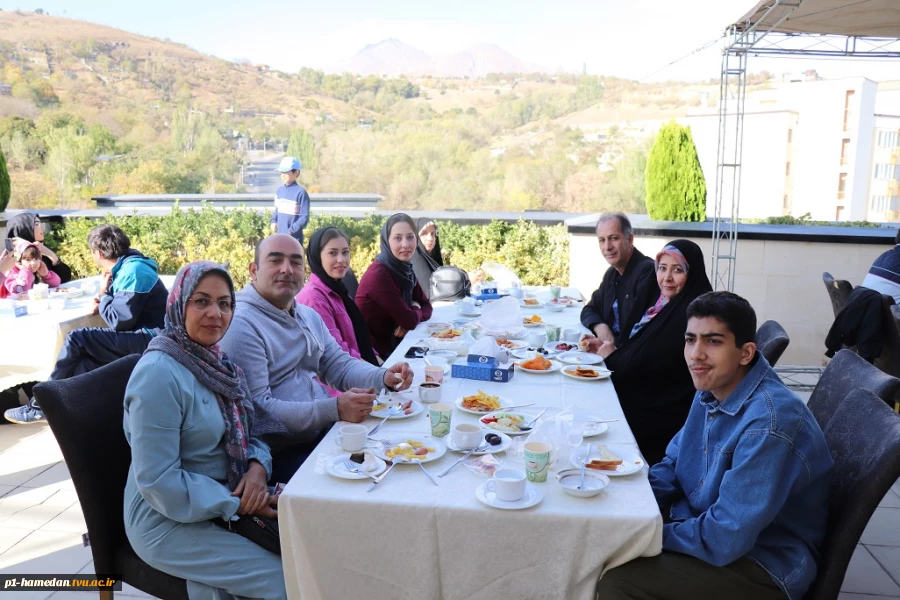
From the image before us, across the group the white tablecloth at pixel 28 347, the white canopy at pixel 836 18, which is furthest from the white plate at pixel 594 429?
the white canopy at pixel 836 18

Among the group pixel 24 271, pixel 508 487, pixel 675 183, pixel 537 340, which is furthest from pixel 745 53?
pixel 24 271

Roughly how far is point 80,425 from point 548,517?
4.20 ft

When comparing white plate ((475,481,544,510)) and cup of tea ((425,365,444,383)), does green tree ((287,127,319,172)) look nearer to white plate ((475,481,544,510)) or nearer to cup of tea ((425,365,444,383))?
cup of tea ((425,365,444,383))

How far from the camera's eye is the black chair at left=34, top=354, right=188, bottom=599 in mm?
1804

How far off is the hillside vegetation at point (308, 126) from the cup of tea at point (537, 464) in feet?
82.8

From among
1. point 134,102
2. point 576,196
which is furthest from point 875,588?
point 134,102

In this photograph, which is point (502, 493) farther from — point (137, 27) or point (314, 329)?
point (137, 27)

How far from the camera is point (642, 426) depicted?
279 centimetres

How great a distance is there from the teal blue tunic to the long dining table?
0.17m

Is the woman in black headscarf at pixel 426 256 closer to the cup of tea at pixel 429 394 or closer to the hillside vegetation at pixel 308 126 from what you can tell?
the cup of tea at pixel 429 394

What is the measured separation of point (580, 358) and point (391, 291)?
1.20m

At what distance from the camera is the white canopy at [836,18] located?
16.5 feet

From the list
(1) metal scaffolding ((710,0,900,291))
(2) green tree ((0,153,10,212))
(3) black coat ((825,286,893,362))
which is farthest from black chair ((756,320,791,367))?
(2) green tree ((0,153,10,212))

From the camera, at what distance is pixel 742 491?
5.08ft
